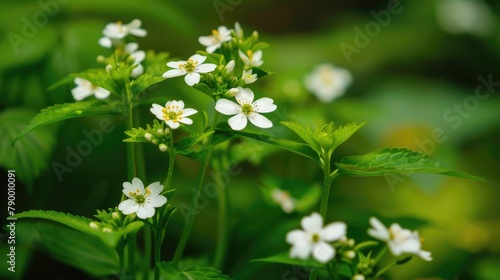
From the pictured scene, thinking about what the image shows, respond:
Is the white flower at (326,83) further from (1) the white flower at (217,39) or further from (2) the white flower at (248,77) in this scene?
(2) the white flower at (248,77)

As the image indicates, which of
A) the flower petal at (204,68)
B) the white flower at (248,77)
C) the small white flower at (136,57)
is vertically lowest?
the flower petal at (204,68)


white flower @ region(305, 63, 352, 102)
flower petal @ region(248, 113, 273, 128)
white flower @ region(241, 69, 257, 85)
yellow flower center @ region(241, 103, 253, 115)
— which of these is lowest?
flower petal @ region(248, 113, 273, 128)

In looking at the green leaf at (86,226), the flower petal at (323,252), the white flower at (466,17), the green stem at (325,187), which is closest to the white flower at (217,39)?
the green stem at (325,187)

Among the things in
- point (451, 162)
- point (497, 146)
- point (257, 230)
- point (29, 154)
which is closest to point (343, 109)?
point (451, 162)

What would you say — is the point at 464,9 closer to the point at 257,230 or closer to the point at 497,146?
the point at 497,146

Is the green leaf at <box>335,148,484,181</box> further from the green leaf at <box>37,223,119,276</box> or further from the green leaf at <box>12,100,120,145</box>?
the green leaf at <box>37,223,119,276</box>

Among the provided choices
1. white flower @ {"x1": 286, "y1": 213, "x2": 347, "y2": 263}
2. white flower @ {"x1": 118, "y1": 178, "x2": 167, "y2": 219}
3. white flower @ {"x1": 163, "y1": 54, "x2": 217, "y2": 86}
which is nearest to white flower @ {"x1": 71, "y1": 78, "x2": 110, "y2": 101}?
white flower @ {"x1": 163, "y1": 54, "x2": 217, "y2": 86}
